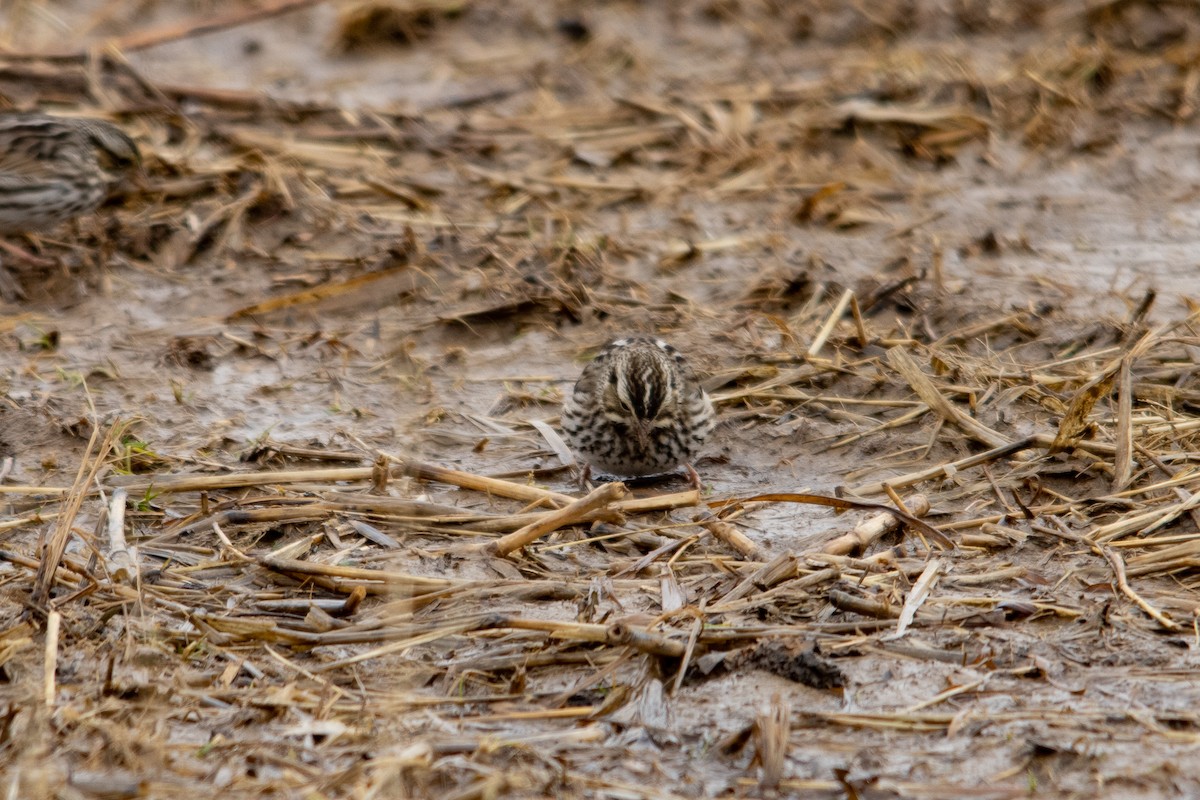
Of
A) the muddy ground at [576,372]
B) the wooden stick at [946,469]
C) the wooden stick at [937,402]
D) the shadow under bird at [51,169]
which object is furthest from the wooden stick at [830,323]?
the shadow under bird at [51,169]

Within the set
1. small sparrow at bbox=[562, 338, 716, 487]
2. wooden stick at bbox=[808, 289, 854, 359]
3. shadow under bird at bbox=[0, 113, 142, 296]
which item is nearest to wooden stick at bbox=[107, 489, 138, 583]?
Answer: small sparrow at bbox=[562, 338, 716, 487]

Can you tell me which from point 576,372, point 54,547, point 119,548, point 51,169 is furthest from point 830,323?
point 51,169

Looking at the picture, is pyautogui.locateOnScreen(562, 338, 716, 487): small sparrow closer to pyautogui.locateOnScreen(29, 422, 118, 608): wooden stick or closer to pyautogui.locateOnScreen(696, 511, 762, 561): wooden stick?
pyautogui.locateOnScreen(696, 511, 762, 561): wooden stick

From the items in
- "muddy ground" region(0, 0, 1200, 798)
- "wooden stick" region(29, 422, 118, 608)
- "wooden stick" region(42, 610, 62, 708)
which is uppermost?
"wooden stick" region(42, 610, 62, 708)

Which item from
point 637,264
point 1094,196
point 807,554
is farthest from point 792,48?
point 807,554

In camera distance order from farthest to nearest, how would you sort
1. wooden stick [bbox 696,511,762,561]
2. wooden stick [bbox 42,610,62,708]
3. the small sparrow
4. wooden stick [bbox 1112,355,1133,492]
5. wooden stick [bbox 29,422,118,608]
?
the small sparrow < wooden stick [bbox 1112,355,1133,492] < wooden stick [bbox 696,511,762,561] < wooden stick [bbox 29,422,118,608] < wooden stick [bbox 42,610,62,708]

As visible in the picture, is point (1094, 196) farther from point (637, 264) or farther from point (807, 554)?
point (807, 554)
